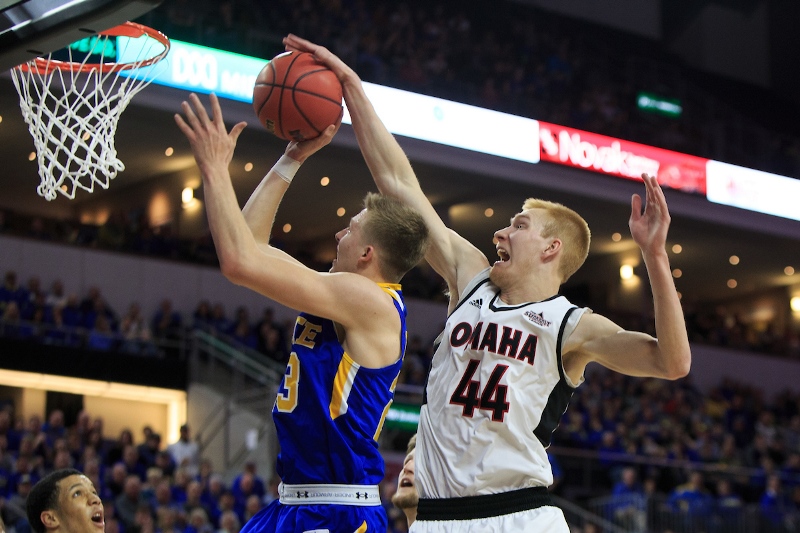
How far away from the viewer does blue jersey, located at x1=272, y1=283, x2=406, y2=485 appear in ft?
13.8

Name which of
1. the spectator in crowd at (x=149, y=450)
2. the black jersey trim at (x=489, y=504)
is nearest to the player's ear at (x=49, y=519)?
the black jersey trim at (x=489, y=504)

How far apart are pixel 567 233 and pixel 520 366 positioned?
0.66 meters

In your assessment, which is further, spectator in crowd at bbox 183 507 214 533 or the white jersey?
spectator in crowd at bbox 183 507 214 533

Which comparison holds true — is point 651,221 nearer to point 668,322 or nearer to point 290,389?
point 668,322

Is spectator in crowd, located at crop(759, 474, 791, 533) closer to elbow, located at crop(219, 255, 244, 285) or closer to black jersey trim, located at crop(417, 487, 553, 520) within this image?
black jersey trim, located at crop(417, 487, 553, 520)

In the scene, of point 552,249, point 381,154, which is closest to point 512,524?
point 552,249

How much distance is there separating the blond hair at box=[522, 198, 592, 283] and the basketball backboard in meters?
1.88

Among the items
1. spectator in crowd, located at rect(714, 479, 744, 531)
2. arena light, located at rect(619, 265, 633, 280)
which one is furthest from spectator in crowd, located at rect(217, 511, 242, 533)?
arena light, located at rect(619, 265, 633, 280)

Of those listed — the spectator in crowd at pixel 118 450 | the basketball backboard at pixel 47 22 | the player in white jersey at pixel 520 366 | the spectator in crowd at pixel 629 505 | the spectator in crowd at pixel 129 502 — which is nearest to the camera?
the player in white jersey at pixel 520 366

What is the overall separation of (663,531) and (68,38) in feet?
44.2

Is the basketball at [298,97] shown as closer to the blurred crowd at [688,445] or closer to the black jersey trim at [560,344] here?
the black jersey trim at [560,344]

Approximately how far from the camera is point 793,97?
1230 inches

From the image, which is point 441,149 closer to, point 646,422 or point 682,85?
point 646,422

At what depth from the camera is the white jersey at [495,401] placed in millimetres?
4168
